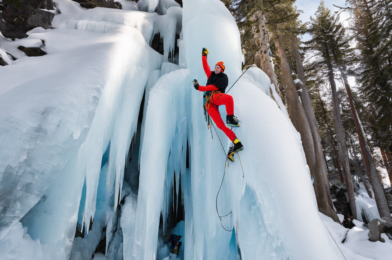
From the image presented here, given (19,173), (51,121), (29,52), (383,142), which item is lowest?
(19,173)

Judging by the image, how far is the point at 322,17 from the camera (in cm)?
1155

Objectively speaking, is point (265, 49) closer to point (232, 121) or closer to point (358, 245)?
point (232, 121)

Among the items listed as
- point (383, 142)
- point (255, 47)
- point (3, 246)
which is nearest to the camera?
point (3, 246)

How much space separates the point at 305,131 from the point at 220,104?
6.29 metres

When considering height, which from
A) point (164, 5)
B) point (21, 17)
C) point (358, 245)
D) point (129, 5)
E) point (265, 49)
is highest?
point (129, 5)

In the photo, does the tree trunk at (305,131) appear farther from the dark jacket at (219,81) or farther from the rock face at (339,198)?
the rock face at (339,198)

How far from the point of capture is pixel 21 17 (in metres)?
5.00

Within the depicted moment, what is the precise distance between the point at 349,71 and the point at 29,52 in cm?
1451

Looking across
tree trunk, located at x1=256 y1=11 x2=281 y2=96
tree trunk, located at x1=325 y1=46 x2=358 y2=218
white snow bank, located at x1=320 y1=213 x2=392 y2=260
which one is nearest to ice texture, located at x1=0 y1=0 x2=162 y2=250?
tree trunk, located at x1=256 y1=11 x2=281 y2=96

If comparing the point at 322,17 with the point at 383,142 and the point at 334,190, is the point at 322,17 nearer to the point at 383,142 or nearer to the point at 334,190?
the point at 383,142

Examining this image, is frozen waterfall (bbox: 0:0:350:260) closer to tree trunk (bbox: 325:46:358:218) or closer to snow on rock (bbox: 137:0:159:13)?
snow on rock (bbox: 137:0:159:13)

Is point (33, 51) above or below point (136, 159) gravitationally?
above

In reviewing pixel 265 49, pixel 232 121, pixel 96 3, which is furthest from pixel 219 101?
pixel 96 3

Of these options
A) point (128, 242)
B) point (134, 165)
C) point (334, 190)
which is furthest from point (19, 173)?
point (334, 190)
